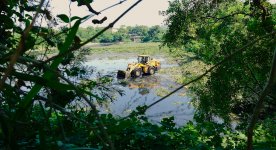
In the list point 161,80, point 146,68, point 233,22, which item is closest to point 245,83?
point 233,22

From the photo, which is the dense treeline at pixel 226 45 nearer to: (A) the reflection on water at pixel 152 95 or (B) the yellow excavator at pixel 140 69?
(A) the reflection on water at pixel 152 95

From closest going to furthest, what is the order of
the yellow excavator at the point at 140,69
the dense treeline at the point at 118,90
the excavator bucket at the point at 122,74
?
the dense treeline at the point at 118,90 → the excavator bucket at the point at 122,74 → the yellow excavator at the point at 140,69

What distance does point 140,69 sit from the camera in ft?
98.2

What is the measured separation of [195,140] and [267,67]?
554 cm

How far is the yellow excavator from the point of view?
28609mm

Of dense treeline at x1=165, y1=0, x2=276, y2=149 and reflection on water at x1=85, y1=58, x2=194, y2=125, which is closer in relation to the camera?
dense treeline at x1=165, y1=0, x2=276, y2=149

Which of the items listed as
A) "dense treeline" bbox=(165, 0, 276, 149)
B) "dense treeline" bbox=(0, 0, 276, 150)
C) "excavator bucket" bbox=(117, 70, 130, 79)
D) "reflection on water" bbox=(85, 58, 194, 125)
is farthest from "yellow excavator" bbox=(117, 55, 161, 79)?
"dense treeline" bbox=(165, 0, 276, 149)

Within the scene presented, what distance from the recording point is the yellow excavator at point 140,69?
28609 millimetres

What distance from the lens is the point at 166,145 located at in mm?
2721

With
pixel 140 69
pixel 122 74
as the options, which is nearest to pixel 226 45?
pixel 122 74

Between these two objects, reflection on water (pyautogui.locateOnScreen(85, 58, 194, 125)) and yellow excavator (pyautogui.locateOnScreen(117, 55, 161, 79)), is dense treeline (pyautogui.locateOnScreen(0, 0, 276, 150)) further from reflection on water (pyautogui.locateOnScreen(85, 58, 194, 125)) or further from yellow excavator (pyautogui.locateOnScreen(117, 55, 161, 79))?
yellow excavator (pyautogui.locateOnScreen(117, 55, 161, 79))

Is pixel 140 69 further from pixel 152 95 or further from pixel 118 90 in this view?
pixel 118 90

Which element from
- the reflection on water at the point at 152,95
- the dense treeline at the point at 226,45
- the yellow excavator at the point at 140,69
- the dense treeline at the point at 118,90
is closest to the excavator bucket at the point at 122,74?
the yellow excavator at the point at 140,69

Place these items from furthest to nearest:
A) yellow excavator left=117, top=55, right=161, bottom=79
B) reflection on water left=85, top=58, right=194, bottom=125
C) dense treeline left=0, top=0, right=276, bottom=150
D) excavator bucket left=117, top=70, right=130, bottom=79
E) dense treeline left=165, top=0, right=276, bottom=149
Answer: yellow excavator left=117, top=55, right=161, bottom=79
excavator bucket left=117, top=70, right=130, bottom=79
reflection on water left=85, top=58, right=194, bottom=125
dense treeline left=165, top=0, right=276, bottom=149
dense treeline left=0, top=0, right=276, bottom=150
